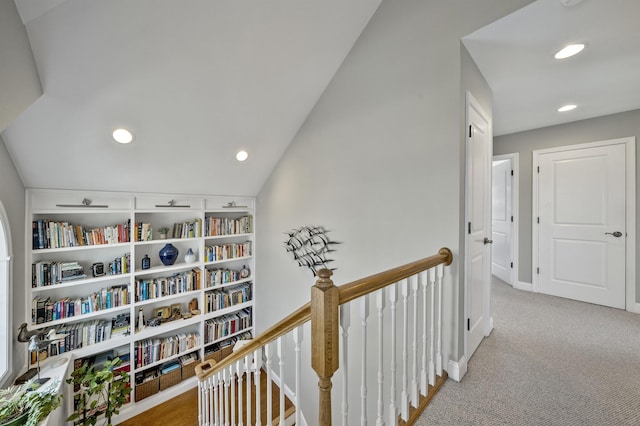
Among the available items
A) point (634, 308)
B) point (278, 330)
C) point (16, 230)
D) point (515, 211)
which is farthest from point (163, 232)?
point (634, 308)

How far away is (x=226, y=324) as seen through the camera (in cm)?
368

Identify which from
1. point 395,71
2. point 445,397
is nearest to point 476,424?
point 445,397

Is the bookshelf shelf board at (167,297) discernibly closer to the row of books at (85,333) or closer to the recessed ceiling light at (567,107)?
the row of books at (85,333)

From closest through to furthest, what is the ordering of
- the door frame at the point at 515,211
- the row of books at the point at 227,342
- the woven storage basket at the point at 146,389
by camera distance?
the woven storage basket at the point at 146,389 → the door frame at the point at 515,211 → the row of books at the point at 227,342

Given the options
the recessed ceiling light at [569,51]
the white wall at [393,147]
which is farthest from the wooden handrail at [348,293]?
the recessed ceiling light at [569,51]

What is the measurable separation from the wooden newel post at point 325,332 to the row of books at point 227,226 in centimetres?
300

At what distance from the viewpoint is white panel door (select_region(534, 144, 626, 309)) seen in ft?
8.95

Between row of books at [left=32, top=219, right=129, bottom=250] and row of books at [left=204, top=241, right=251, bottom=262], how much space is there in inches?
38.1

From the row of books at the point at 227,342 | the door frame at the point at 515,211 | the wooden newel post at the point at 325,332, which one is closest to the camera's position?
the wooden newel post at the point at 325,332

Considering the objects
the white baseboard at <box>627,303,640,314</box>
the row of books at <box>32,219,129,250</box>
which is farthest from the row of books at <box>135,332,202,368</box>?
the white baseboard at <box>627,303,640,314</box>

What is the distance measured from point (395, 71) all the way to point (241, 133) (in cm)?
170

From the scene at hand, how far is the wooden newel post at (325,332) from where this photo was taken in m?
0.89

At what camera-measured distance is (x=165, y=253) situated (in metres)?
3.13

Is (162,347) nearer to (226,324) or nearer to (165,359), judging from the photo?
(165,359)
